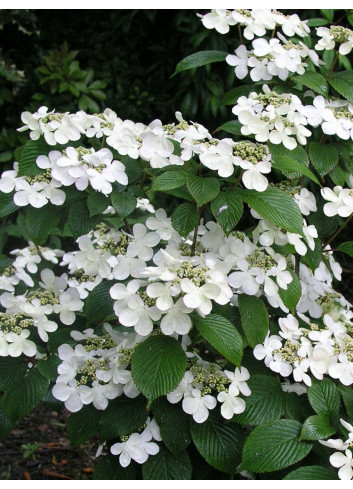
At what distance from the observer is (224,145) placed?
3.50 feet

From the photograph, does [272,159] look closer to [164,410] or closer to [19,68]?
[164,410]

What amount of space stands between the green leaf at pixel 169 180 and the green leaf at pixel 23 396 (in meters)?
0.49

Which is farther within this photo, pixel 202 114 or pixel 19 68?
pixel 19 68

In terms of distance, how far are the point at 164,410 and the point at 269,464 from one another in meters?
0.24

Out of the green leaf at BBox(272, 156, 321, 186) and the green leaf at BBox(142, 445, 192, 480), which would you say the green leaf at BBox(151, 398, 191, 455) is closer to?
the green leaf at BBox(142, 445, 192, 480)

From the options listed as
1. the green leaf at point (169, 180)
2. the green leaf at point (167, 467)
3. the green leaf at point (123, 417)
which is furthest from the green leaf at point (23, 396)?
the green leaf at point (169, 180)

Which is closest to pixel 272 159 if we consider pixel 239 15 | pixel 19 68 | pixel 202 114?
pixel 239 15

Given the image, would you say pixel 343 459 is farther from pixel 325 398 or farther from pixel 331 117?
pixel 331 117

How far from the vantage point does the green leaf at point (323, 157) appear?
127 centimetres

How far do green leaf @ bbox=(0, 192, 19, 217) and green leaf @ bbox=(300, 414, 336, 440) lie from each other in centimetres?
72

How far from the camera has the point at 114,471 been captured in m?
1.17

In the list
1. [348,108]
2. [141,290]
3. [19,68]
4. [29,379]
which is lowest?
[19,68]

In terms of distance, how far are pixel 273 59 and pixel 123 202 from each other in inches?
19.6

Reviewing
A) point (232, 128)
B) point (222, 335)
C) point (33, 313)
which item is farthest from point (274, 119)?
point (33, 313)
